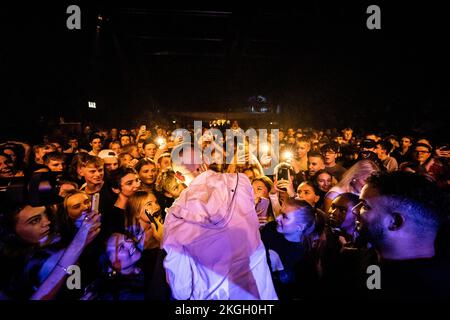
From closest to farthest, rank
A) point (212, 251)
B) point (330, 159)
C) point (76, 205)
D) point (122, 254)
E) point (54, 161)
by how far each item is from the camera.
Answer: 1. point (212, 251)
2. point (122, 254)
3. point (76, 205)
4. point (54, 161)
5. point (330, 159)

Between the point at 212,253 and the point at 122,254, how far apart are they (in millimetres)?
Result: 994

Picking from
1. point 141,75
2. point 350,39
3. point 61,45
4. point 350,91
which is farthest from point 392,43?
point 141,75

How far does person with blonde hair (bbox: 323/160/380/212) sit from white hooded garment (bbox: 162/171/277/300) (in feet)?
5.74

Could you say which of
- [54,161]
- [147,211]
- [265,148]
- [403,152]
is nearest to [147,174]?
[147,211]

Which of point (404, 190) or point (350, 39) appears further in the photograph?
point (350, 39)

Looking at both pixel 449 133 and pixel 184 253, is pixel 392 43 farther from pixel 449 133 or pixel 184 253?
pixel 184 253

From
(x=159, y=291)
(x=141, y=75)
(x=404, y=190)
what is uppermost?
(x=141, y=75)

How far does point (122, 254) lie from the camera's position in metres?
2.28

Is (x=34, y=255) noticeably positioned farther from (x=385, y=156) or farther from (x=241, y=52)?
(x=241, y=52)

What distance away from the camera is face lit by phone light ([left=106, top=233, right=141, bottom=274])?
88.9 inches

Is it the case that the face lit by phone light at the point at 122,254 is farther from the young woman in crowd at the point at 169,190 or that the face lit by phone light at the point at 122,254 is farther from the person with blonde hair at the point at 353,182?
the person with blonde hair at the point at 353,182

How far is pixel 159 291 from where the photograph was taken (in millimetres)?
1952

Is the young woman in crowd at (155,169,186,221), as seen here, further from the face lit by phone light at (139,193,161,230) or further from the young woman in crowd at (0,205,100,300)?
the young woman in crowd at (0,205,100,300)
